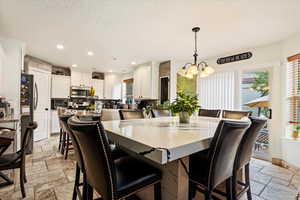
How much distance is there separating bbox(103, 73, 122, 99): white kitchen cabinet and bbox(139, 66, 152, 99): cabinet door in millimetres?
1874

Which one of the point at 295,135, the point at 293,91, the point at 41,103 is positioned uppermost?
the point at 293,91

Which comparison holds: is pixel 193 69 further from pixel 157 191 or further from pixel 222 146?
pixel 157 191

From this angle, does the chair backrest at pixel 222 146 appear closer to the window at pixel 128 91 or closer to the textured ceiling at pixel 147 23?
the textured ceiling at pixel 147 23

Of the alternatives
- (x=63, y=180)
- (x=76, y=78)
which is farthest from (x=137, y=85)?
(x=63, y=180)

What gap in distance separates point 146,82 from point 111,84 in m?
2.30

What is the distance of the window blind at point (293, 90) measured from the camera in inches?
109

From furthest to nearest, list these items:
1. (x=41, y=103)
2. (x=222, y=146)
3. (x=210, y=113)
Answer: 1. (x=41, y=103)
2. (x=210, y=113)
3. (x=222, y=146)

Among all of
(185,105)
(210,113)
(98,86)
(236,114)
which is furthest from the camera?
(98,86)

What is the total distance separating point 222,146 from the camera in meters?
1.09

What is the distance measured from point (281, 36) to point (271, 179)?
248cm

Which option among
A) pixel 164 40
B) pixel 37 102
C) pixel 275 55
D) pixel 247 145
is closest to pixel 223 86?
pixel 275 55

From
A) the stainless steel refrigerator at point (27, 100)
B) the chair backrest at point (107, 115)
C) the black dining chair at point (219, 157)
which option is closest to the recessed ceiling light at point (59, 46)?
the stainless steel refrigerator at point (27, 100)

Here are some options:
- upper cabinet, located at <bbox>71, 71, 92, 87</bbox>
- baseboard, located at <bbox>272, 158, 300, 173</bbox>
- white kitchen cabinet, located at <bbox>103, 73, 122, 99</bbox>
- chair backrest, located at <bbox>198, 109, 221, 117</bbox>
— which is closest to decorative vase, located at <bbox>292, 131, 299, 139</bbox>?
baseboard, located at <bbox>272, 158, 300, 173</bbox>

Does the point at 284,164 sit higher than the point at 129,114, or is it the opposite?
the point at 129,114
